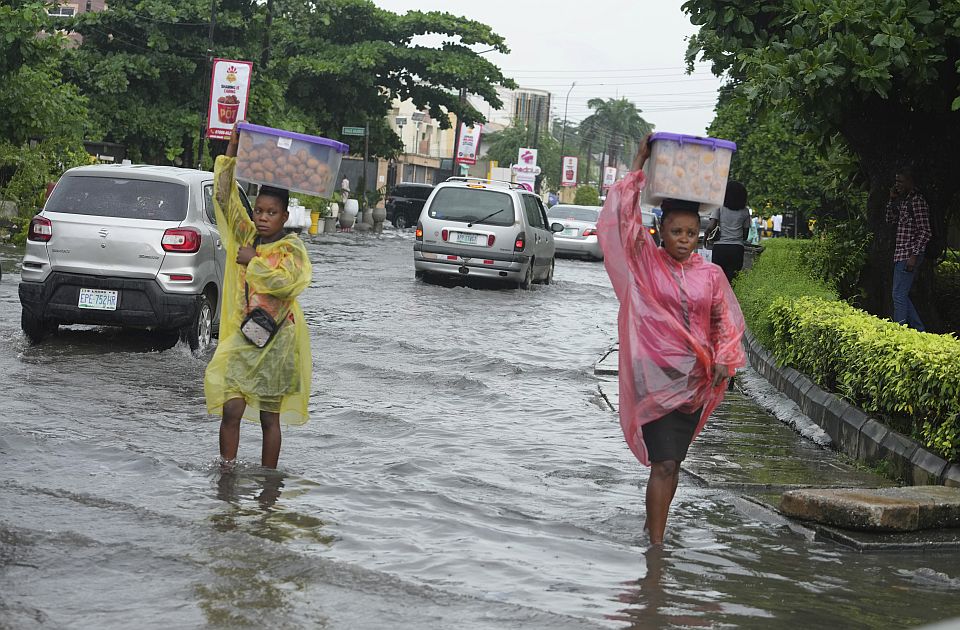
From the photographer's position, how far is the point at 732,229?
15.1 meters

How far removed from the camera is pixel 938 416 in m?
A: 7.38

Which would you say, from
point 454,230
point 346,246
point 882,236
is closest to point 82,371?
point 882,236

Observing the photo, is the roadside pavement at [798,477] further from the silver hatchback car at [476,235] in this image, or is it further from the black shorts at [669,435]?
the silver hatchback car at [476,235]

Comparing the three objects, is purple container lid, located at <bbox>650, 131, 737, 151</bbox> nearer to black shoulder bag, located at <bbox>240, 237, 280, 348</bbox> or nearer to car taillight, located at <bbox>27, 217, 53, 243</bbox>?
black shoulder bag, located at <bbox>240, 237, 280, 348</bbox>

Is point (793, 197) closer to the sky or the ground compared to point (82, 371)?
closer to the sky

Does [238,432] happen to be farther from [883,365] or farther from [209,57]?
[209,57]

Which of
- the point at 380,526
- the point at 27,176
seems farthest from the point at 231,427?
the point at 27,176

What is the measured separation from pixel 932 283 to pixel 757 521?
23.8 ft

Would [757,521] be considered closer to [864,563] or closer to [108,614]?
[864,563]

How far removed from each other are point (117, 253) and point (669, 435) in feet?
21.6

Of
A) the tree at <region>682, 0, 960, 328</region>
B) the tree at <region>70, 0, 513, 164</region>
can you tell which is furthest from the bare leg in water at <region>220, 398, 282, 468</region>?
the tree at <region>70, 0, 513, 164</region>

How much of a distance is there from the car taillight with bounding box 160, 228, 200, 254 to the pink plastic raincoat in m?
6.06

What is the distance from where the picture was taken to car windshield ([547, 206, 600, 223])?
3534 cm

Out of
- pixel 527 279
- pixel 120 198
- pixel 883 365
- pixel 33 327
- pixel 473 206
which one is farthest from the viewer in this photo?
pixel 527 279
